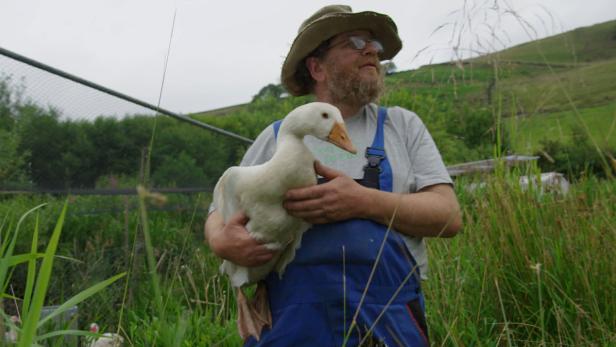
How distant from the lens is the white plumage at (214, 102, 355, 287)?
67.2 inches

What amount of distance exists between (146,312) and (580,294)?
269 centimetres

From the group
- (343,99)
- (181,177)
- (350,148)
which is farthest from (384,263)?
(181,177)

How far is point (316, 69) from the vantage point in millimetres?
2414

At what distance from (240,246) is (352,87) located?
2.54ft

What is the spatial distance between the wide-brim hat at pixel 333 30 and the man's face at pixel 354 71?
1.9 inches

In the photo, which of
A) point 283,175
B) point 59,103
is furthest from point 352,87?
point 59,103

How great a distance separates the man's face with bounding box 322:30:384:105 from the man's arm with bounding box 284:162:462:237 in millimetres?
452

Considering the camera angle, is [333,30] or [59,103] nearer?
[333,30]

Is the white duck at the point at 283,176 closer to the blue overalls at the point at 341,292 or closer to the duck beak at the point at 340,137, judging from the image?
the duck beak at the point at 340,137

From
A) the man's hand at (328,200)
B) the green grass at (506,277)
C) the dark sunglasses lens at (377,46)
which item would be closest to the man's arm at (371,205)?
the man's hand at (328,200)

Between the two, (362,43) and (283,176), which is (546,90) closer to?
(362,43)

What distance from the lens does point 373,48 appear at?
225 centimetres

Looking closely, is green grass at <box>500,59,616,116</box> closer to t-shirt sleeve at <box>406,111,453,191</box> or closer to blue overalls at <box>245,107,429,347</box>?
t-shirt sleeve at <box>406,111,453,191</box>

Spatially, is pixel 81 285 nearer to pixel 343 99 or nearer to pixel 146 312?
pixel 146 312
